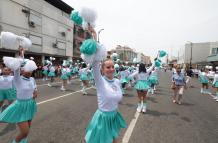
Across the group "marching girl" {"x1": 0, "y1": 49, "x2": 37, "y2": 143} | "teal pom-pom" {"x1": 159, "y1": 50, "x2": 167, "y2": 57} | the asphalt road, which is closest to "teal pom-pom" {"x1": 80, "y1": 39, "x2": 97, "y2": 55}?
"marching girl" {"x1": 0, "y1": 49, "x2": 37, "y2": 143}

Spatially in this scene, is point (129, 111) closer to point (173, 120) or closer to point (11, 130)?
point (173, 120)

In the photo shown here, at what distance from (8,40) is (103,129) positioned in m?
2.17

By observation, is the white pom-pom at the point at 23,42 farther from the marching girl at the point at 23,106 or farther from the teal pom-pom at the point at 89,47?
the teal pom-pom at the point at 89,47

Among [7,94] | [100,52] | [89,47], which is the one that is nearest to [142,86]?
[7,94]

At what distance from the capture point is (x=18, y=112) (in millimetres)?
4043

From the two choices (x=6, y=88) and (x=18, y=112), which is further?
(x=6, y=88)

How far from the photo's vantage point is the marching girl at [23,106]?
13.0 feet

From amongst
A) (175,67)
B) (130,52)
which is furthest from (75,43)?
(130,52)

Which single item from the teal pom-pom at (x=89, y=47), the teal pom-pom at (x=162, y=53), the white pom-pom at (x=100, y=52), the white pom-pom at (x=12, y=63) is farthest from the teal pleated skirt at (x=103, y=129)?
the teal pom-pom at (x=162, y=53)

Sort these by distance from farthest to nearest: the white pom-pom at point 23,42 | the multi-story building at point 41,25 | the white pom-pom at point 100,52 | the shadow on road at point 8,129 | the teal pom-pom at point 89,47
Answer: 1. the multi-story building at point 41,25
2. the shadow on road at point 8,129
3. the white pom-pom at point 23,42
4. the white pom-pom at point 100,52
5. the teal pom-pom at point 89,47

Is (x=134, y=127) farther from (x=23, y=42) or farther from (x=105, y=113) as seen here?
(x=23, y=42)

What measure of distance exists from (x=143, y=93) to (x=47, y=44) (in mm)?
30489

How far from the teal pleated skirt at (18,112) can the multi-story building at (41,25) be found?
2040 cm

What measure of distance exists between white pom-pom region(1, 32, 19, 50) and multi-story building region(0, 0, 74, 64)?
20751 mm
